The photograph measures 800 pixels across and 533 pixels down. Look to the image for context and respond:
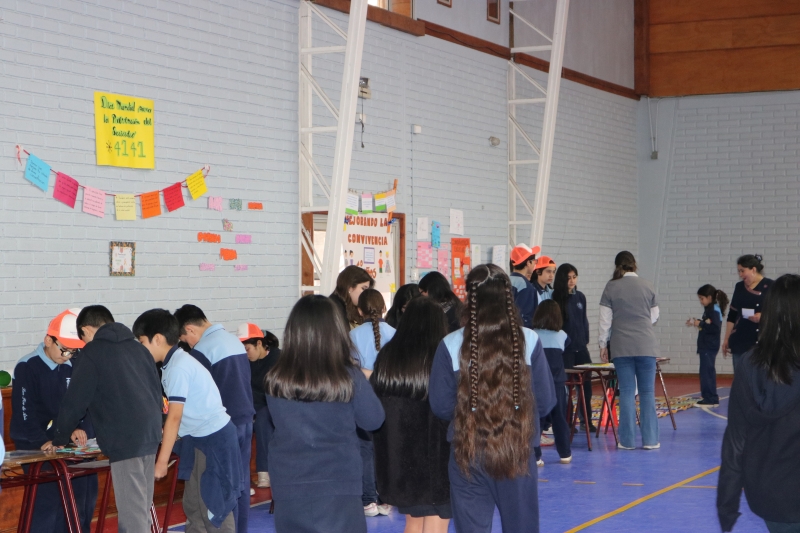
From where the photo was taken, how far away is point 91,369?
4297 millimetres

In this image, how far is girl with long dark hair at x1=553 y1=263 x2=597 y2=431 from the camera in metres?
9.29

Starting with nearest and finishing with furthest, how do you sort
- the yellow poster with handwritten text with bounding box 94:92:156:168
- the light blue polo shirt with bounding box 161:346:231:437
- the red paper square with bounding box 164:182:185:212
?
the light blue polo shirt with bounding box 161:346:231:437 → the yellow poster with handwritten text with bounding box 94:92:156:168 → the red paper square with bounding box 164:182:185:212

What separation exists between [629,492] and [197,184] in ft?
13.5

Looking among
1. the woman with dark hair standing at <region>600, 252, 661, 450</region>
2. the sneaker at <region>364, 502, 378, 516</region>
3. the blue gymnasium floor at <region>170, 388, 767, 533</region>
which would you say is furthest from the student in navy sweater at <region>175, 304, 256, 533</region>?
the woman with dark hair standing at <region>600, 252, 661, 450</region>

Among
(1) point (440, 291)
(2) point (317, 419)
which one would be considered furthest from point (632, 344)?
(2) point (317, 419)

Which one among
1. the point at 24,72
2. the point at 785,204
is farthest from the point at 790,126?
the point at 24,72

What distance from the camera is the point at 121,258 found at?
7.40 metres

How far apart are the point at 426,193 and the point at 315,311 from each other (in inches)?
302

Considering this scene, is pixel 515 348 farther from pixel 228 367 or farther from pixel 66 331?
pixel 66 331

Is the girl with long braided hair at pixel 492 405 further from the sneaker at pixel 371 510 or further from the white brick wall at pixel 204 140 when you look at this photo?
the white brick wall at pixel 204 140

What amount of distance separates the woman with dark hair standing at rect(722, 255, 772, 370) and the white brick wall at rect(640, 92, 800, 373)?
570 centimetres

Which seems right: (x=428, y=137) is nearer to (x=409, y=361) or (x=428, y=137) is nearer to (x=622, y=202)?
(x=622, y=202)

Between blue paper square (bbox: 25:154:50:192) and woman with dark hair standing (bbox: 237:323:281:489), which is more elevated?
blue paper square (bbox: 25:154:50:192)

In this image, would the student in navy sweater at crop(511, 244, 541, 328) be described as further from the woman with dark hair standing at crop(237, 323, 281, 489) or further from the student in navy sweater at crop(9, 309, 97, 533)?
the student in navy sweater at crop(9, 309, 97, 533)
